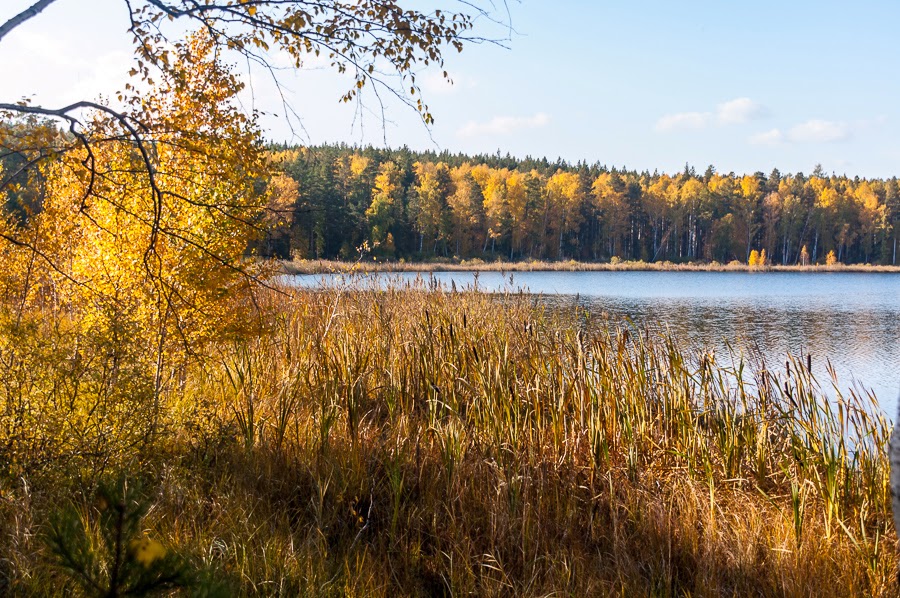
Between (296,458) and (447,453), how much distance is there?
0.92 meters

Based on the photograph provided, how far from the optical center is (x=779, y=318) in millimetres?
19281

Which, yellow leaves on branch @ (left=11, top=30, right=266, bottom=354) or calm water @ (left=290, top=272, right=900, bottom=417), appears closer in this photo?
yellow leaves on branch @ (left=11, top=30, right=266, bottom=354)

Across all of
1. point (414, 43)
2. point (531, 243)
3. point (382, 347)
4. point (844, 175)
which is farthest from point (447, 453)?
point (844, 175)

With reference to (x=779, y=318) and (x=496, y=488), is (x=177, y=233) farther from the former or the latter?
(x=779, y=318)

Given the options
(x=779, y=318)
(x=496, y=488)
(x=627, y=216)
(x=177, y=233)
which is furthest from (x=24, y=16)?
(x=627, y=216)

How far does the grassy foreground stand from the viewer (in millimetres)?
3277

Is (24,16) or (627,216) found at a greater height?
(627,216)

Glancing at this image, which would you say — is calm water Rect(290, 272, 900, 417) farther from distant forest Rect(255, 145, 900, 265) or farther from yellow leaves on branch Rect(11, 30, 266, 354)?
distant forest Rect(255, 145, 900, 265)

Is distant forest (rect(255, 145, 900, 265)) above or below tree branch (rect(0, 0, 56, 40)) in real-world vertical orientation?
above

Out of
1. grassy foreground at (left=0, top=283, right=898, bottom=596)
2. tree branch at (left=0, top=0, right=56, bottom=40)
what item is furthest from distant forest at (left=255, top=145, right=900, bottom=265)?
tree branch at (left=0, top=0, right=56, bottom=40)

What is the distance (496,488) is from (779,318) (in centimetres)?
1783

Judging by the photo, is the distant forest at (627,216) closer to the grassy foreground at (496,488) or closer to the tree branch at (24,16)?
the grassy foreground at (496,488)

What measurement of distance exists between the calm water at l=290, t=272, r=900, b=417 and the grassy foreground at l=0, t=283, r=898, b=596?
91 cm

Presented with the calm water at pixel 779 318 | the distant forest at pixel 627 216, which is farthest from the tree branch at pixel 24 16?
the distant forest at pixel 627 216
